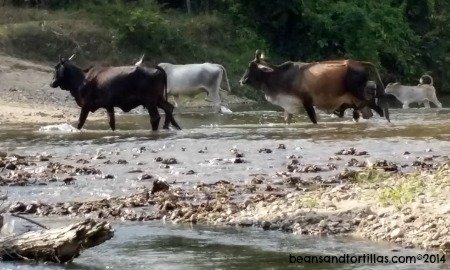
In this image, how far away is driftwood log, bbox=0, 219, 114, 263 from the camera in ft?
27.9

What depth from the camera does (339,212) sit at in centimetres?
1041

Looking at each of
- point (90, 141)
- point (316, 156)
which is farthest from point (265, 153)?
point (90, 141)

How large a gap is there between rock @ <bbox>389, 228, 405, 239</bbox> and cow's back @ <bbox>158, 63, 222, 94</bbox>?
1847 centimetres

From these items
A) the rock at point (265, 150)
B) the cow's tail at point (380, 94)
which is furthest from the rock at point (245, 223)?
the cow's tail at point (380, 94)

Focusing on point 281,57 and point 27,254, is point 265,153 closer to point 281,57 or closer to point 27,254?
point 27,254

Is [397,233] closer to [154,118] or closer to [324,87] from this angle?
[154,118]

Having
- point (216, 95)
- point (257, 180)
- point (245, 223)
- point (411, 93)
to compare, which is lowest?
point (411, 93)

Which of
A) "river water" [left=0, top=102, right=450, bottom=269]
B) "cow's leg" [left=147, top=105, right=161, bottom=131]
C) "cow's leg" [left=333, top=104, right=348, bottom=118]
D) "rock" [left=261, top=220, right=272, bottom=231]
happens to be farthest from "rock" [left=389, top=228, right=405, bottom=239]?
"cow's leg" [left=333, top=104, right=348, bottom=118]

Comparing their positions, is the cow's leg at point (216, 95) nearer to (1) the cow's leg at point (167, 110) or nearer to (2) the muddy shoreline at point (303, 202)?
(1) the cow's leg at point (167, 110)

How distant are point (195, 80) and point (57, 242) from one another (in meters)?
19.5

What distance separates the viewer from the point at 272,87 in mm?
23188

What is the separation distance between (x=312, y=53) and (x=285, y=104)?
14945mm

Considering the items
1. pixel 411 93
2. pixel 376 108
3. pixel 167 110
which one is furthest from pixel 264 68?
pixel 411 93

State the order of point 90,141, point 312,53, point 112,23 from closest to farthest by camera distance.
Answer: point 90,141 < point 112,23 < point 312,53
